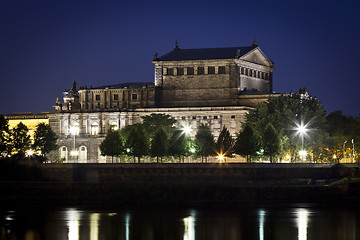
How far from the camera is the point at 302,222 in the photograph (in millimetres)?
100438

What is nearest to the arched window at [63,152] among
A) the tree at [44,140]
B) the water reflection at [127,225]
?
the tree at [44,140]

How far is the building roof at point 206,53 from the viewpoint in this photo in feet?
608

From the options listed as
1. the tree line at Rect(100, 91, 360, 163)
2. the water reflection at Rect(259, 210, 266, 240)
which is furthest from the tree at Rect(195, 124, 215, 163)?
the water reflection at Rect(259, 210, 266, 240)

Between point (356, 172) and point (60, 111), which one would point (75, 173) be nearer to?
point (356, 172)

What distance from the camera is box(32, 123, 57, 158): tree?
574 ft

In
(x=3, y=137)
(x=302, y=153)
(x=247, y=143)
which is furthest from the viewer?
(x=3, y=137)

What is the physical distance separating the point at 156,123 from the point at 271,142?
95.0 ft

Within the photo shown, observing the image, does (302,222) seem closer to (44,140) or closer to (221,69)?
(44,140)

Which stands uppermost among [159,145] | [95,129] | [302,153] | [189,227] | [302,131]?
[95,129]

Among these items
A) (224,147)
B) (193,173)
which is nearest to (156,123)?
(224,147)

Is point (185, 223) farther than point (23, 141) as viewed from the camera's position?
No

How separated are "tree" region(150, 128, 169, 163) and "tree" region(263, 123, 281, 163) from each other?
15960 mm

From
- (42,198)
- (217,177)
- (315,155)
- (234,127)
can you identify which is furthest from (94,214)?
(234,127)

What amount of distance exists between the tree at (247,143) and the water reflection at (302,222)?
42.7 metres
